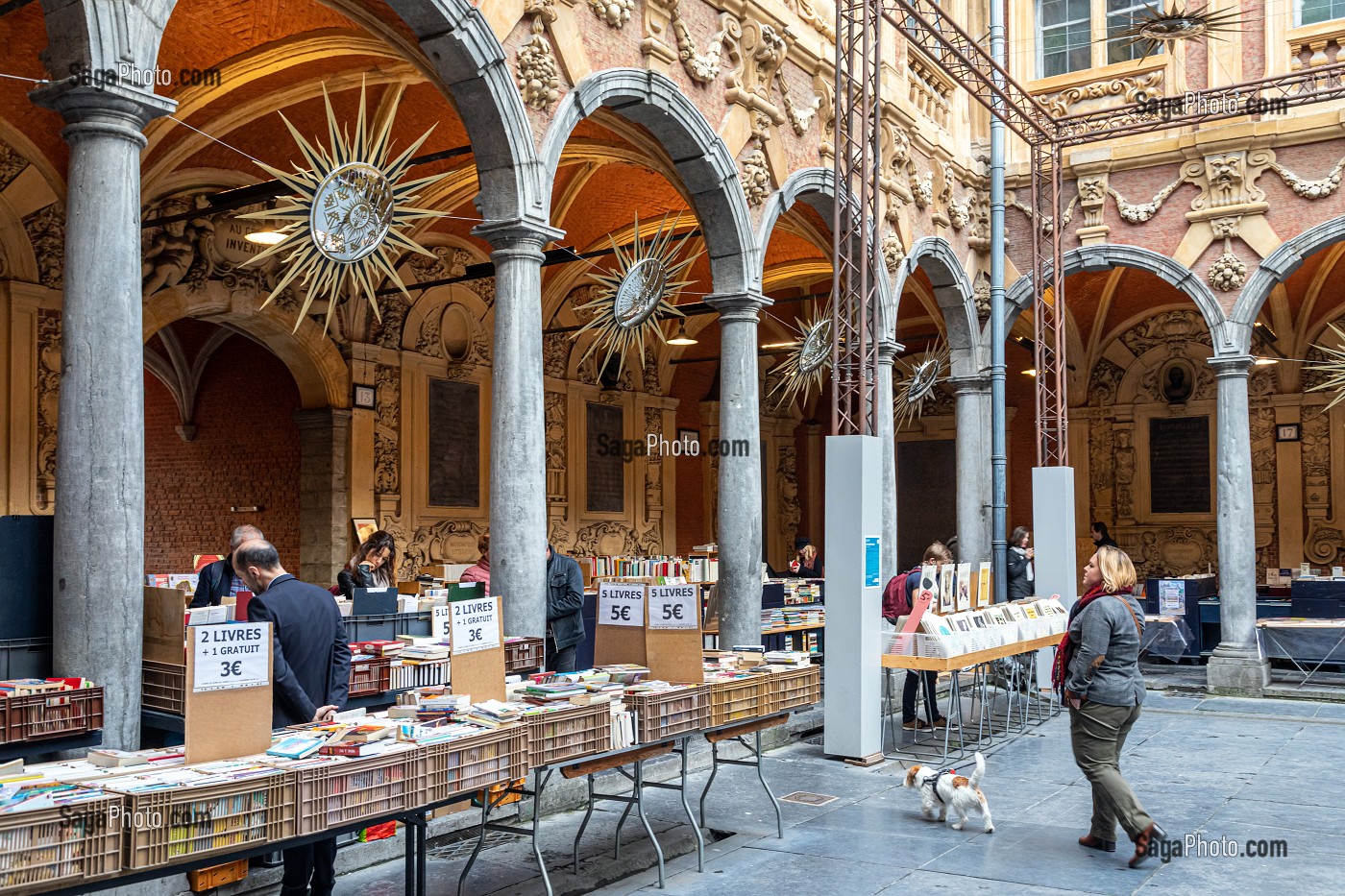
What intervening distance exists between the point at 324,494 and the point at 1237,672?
393 inches

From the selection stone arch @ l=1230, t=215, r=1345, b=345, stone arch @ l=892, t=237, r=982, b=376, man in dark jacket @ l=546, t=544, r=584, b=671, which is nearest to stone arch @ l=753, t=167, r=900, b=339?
stone arch @ l=892, t=237, r=982, b=376

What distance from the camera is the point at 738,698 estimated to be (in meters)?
Answer: 6.33

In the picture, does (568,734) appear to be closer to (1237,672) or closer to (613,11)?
(613,11)

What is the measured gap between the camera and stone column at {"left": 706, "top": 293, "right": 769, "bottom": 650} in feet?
32.2

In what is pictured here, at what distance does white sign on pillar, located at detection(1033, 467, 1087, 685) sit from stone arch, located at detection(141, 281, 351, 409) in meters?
7.49

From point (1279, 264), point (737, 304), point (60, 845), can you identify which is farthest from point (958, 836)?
point (1279, 264)

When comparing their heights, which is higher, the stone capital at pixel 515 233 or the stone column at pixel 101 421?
the stone capital at pixel 515 233

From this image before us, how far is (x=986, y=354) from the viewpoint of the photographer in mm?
14625

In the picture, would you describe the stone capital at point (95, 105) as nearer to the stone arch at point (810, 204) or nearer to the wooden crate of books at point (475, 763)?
the wooden crate of books at point (475, 763)

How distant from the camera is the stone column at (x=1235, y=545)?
13016 millimetres

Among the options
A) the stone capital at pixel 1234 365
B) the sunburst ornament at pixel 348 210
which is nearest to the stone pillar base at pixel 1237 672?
the stone capital at pixel 1234 365

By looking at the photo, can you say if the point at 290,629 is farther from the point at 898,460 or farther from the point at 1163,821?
the point at 898,460

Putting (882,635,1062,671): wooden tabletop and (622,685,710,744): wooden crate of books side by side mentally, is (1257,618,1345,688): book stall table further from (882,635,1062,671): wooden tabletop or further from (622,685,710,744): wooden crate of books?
(622,685,710,744): wooden crate of books

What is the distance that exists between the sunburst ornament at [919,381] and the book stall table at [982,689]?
4.46 metres
